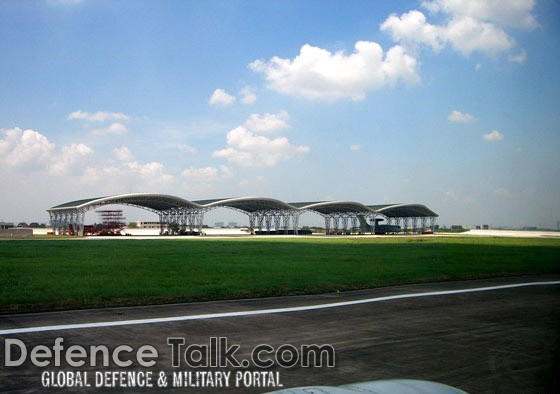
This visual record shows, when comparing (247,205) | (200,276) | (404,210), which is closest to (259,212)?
(247,205)

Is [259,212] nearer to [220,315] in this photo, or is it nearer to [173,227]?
[173,227]

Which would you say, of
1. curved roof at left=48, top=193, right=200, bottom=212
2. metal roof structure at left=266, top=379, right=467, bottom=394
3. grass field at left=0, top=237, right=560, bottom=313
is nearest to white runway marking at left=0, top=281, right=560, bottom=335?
grass field at left=0, top=237, right=560, bottom=313

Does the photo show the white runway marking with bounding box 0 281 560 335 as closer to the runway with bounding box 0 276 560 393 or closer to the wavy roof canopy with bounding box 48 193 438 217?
the runway with bounding box 0 276 560 393

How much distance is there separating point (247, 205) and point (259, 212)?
7062 mm

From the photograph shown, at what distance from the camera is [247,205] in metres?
91.5

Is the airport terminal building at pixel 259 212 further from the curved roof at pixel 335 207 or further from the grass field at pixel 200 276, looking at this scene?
the grass field at pixel 200 276

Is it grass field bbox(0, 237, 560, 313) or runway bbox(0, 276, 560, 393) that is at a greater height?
grass field bbox(0, 237, 560, 313)

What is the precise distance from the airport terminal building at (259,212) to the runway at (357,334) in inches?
2531

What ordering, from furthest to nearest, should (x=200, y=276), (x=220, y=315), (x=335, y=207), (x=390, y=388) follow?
(x=335, y=207), (x=200, y=276), (x=220, y=315), (x=390, y=388)

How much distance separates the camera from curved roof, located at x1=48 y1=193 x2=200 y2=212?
74.2 metres

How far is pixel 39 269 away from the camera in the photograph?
70.4 ft

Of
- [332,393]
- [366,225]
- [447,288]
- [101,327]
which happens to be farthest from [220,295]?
[366,225]

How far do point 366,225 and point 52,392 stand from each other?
99.9m

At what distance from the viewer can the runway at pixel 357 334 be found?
7.50 m
